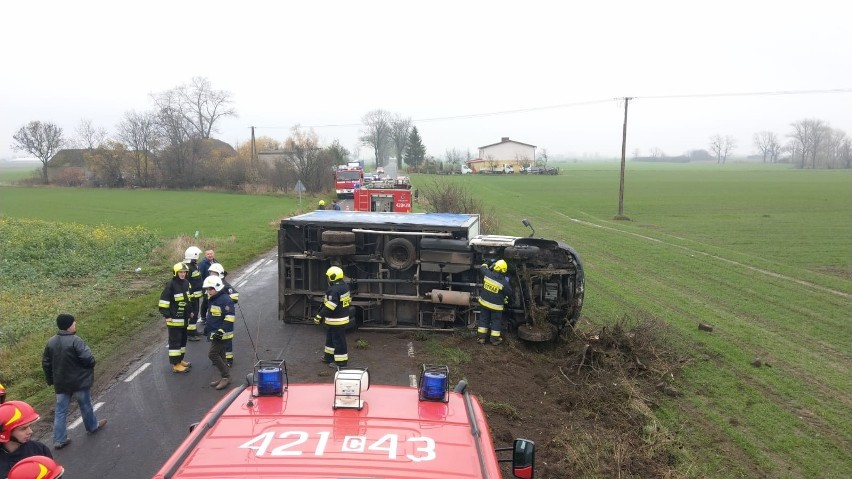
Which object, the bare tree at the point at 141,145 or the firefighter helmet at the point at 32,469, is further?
the bare tree at the point at 141,145

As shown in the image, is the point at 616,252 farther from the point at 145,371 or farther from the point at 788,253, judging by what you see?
the point at 145,371

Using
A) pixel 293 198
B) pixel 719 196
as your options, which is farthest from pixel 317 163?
pixel 719 196

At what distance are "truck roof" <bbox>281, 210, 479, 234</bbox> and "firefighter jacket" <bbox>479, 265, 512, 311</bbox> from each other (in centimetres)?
133

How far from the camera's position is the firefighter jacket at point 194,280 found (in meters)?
10.8

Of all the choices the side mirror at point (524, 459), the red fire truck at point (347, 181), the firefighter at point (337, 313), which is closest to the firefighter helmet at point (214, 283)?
the firefighter at point (337, 313)

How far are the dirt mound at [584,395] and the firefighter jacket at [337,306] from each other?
207 cm

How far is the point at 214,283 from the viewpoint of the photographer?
880 cm

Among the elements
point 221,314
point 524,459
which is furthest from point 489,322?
point 524,459

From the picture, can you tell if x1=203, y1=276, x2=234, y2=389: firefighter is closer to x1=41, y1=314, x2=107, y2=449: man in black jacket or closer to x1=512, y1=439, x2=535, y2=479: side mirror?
x1=41, y1=314, x2=107, y2=449: man in black jacket

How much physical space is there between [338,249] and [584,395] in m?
5.31

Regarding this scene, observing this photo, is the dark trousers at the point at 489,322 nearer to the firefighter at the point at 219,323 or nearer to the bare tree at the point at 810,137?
the firefighter at the point at 219,323

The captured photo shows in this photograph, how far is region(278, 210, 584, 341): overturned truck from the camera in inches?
413

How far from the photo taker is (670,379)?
29.5 feet

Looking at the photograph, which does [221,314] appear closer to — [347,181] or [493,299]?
[493,299]
